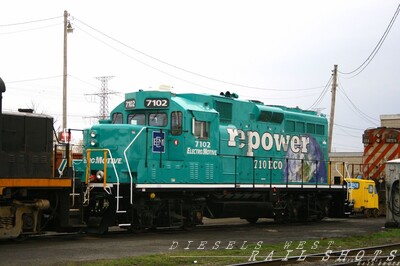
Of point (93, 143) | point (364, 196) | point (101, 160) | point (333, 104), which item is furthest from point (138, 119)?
point (333, 104)

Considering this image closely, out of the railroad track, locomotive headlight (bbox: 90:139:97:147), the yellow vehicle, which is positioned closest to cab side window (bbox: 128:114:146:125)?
locomotive headlight (bbox: 90:139:97:147)

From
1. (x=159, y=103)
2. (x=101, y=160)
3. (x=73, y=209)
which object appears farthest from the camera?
(x=159, y=103)

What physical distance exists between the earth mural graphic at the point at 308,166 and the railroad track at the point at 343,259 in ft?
27.6

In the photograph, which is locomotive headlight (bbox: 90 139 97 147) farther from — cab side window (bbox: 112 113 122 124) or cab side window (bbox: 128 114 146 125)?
cab side window (bbox: 112 113 122 124)

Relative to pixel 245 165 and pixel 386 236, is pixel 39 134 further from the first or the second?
pixel 386 236

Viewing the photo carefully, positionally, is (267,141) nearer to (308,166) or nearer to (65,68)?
(308,166)

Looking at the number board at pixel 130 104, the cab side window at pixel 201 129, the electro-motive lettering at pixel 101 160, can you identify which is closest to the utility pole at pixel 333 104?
the cab side window at pixel 201 129

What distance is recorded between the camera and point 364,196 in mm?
25125

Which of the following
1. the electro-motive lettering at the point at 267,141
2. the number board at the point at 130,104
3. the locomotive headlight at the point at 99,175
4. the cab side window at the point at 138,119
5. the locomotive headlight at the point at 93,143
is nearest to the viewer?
the locomotive headlight at the point at 99,175

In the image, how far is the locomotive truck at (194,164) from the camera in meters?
15.7

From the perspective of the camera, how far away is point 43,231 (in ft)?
46.8

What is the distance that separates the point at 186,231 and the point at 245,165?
3465 millimetres

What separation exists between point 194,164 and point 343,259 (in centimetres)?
667

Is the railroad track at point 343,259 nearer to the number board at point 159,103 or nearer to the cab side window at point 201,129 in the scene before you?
the cab side window at point 201,129
